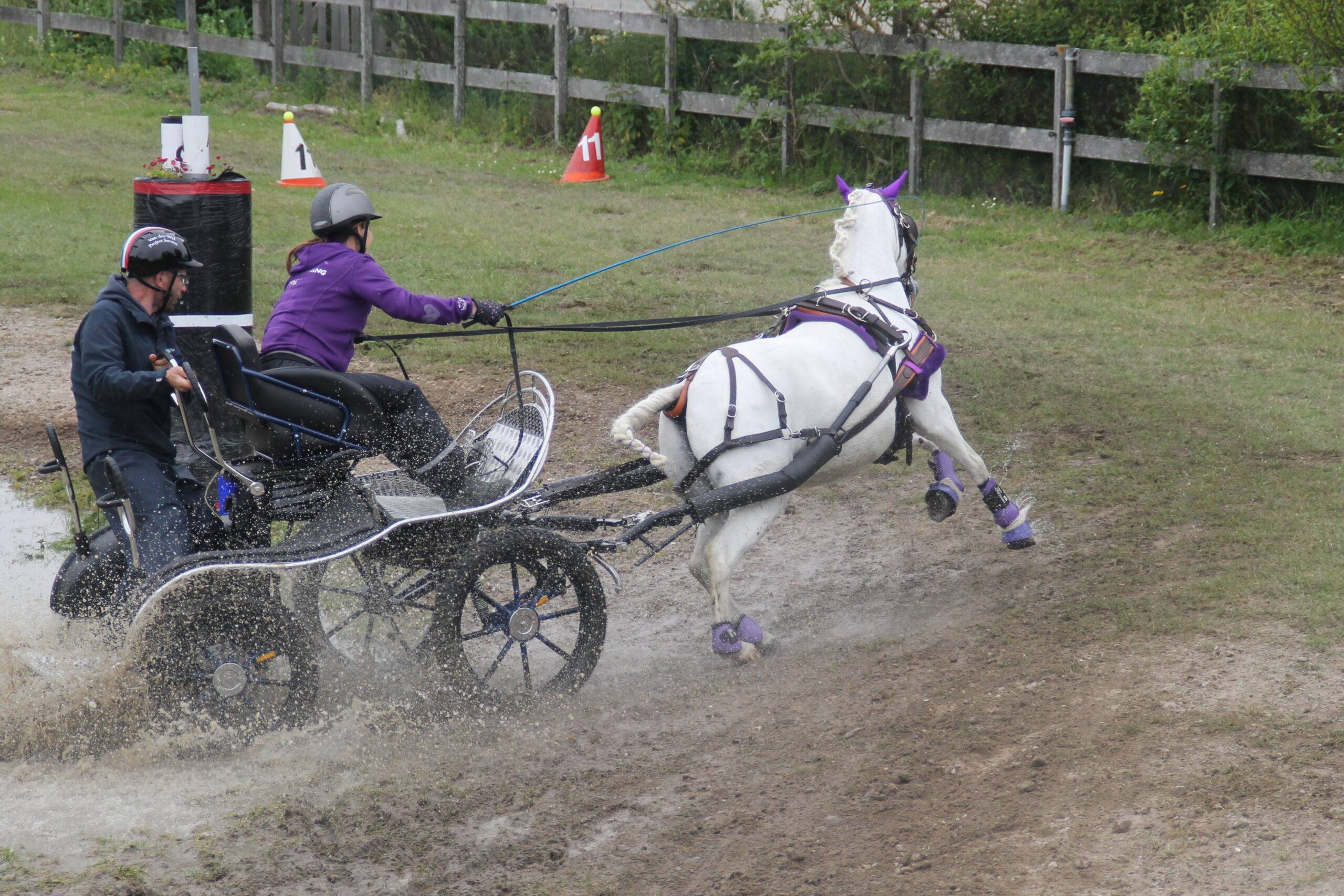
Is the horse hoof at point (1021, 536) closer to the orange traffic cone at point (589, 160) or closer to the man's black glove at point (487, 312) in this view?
the man's black glove at point (487, 312)

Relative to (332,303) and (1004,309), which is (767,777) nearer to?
(332,303)

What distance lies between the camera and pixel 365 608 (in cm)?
517

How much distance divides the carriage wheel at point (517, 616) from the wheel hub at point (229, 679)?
2.21 feet

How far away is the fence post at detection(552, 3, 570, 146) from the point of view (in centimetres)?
1762

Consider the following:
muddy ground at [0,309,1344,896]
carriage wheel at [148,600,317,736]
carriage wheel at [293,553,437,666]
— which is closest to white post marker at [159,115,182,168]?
muddy ground at [0,309,1344,896]

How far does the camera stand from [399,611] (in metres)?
5.18

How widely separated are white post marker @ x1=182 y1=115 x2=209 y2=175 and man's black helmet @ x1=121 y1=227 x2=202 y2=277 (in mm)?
Result: 1873

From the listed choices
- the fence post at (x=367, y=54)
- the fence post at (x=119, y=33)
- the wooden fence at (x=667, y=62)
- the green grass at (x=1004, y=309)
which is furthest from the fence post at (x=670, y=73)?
the fence post at (x=119, y=33)

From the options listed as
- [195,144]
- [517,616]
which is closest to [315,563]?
[517,616]

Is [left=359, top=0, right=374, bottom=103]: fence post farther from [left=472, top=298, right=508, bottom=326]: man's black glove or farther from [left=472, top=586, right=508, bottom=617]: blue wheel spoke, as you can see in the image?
[left=472, top=586, right=508, bottom=617]: blue wheel spoke

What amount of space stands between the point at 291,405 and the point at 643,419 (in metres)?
1.38

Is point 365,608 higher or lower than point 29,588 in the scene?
higher

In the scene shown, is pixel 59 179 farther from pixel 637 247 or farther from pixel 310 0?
pixel 310 0

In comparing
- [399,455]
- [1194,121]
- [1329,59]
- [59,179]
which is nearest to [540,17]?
[59,179]
